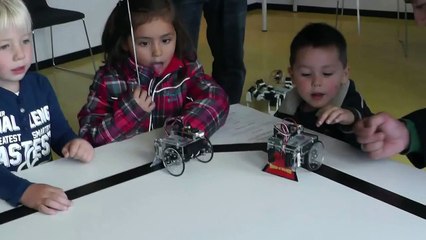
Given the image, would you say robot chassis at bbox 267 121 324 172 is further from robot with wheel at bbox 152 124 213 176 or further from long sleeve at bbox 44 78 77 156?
long sleeve at bbox 44 78 77 156

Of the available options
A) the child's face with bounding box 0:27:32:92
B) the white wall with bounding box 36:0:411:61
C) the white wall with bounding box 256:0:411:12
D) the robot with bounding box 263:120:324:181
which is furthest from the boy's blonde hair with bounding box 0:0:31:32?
the white wall with bounding box 256:0:411:12

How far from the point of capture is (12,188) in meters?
1.00

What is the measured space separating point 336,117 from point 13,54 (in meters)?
0.71

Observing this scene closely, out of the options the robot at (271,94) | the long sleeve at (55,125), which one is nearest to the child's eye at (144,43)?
the long sleeve at (55,125)

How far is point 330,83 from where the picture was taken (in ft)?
4.72

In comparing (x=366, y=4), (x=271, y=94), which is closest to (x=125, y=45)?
(x=271, y=94)

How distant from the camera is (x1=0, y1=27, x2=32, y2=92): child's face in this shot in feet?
4.03

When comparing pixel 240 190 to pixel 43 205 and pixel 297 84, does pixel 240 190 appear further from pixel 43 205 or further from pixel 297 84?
pixel 297 84

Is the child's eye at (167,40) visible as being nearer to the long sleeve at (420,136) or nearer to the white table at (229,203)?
the white table at (229,203)

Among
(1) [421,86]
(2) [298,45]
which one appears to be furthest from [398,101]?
(2) [298,45]

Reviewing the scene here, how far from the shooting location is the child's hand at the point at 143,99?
4.42 feet

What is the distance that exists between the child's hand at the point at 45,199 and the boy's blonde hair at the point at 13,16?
16.6 inches

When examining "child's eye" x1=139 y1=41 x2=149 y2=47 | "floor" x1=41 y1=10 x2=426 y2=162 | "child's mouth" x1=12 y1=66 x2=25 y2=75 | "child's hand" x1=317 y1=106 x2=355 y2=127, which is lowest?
"floor" x1=41 y1=10 x2=426 y2=162

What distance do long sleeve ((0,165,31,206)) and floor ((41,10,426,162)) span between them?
6.07 ft
